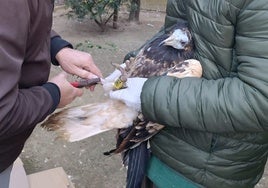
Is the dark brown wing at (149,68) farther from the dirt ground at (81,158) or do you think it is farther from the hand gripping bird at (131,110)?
the dirt ground at (81,158)

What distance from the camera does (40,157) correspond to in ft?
10.8

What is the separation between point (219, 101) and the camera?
4.79ft

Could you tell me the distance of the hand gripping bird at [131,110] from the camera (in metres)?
1.66

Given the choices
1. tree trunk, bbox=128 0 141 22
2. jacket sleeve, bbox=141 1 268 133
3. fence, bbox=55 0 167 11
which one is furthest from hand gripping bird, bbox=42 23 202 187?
fence, bbox=55 0 167 11

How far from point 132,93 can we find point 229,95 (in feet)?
1.22

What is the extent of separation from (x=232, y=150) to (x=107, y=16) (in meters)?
4.92

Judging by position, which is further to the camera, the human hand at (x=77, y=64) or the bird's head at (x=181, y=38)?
the human hand at (x=77, y=64)

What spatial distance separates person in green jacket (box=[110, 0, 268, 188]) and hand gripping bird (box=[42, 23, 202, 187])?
60mm

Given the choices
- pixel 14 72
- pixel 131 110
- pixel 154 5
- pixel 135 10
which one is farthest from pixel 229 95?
pixel 154 5

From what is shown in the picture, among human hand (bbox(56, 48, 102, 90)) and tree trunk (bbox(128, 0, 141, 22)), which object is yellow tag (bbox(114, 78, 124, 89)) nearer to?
human hand (bbox(56, 48, 102, 90))

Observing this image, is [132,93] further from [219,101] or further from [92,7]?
[92,7]

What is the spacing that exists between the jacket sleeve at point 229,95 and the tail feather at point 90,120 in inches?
6.5

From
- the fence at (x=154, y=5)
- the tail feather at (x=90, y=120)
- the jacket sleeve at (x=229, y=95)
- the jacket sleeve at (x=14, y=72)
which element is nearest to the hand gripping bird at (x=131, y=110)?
the tail feather at (x=90, y=120)

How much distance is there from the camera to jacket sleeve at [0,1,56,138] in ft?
3.84
